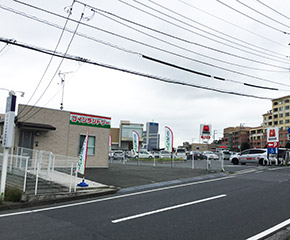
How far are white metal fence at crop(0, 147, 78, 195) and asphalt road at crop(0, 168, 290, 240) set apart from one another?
64.3 inches

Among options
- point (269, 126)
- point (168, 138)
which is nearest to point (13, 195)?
point (168, 138)

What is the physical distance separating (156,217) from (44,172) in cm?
547

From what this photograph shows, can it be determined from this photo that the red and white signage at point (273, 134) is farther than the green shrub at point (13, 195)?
Yes

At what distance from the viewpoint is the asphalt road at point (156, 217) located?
5.24m

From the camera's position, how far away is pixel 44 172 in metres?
9.94

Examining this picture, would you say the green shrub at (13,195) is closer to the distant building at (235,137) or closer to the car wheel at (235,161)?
the car wheel at (235,161)

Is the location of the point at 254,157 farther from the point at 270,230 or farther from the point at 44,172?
the point at 270,230

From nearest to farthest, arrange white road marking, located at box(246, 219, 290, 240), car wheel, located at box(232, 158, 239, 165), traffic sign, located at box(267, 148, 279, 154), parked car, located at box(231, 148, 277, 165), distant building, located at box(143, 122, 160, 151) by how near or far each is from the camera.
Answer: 1. white road marking, located at box(246, 219, 290, 240)
2. traffic sign, located at box(267, 148, 279, 154)
3. parked car, located at box(231, 148, 277, 165)
4. car wheel, located at box(232, 158, 239, 165)
5. distant building, located at box(143, 122, 160, 151)

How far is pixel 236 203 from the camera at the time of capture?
7875 mm

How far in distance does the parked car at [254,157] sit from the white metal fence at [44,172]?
19085 millimetres

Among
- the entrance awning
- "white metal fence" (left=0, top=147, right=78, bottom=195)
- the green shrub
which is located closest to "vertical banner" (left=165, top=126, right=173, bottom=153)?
the entrance awning

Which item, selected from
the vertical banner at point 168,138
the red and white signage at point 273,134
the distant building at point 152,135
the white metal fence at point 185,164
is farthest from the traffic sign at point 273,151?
the distant building at point 152,135

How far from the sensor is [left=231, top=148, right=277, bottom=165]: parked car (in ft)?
76.2

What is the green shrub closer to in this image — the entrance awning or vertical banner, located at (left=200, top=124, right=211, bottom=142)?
the entrance awning
